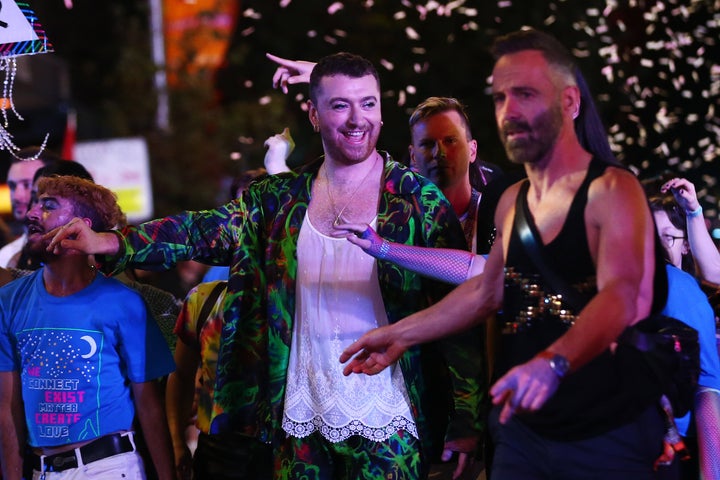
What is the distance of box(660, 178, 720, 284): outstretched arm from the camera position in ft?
19.6

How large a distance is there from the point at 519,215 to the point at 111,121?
2198cm

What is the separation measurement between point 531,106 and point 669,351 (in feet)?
2.92

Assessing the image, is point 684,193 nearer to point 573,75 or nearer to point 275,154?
point 275,154

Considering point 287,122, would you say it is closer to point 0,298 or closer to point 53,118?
point 53,118

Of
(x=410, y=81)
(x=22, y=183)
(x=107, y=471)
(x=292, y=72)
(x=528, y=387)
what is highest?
(x=410, y=81)

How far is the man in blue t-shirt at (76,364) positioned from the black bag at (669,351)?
2437mm

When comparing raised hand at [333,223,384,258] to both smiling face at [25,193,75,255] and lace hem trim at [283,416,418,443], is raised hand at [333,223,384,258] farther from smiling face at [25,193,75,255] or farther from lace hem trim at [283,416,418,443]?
smiling face at [25,193,75,255]

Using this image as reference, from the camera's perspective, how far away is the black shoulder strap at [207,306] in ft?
18.8

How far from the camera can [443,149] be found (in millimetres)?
6223

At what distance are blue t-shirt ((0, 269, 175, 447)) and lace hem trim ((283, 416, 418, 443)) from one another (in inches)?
36.7

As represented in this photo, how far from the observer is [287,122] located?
73.0ft

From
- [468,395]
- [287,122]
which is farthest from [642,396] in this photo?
[287,122]

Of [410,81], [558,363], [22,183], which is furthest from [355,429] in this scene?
[410,81]

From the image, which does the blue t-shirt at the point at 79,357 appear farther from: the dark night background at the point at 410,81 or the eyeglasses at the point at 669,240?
the dark night background at the point at 410,81
